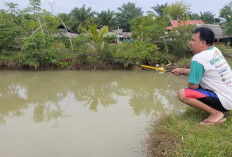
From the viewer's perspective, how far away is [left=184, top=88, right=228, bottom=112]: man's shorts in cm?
241

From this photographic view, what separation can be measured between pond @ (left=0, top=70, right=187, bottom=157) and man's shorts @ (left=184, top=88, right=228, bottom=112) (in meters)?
0.89

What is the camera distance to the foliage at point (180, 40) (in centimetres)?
980

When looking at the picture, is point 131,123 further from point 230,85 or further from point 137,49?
point 137,49

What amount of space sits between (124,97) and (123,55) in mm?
3826

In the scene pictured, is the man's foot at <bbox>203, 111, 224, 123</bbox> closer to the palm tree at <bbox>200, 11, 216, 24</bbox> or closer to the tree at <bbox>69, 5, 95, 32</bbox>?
the tree at <bbox>69, 5, 95, 32</bbox>

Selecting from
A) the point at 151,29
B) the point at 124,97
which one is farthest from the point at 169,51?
the point at 124,97

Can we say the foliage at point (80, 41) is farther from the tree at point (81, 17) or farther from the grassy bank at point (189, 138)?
the tree at point (81, 17)

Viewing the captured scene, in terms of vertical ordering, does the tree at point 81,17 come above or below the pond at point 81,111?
above

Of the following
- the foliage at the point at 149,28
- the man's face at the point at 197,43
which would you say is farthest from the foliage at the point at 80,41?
the man's face at the point at 197,43

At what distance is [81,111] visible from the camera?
4430mm

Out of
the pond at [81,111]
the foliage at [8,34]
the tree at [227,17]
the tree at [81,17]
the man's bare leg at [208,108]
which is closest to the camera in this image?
the man's bare leg at [208,108]

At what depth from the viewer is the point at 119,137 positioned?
10.2ft

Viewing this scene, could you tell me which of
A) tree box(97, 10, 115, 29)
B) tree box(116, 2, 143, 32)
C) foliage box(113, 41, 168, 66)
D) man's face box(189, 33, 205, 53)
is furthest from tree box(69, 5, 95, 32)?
man's face box(189, 33, 205, 53)

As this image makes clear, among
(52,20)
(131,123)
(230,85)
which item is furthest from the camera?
(52,20)
